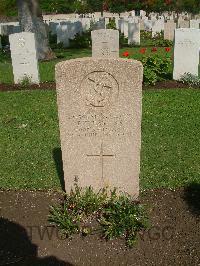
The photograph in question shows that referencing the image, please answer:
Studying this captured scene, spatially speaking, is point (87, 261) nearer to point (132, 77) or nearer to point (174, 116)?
point (132, 77)

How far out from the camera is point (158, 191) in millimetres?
5125

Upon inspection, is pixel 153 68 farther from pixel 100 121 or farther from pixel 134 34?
pixel 134 34

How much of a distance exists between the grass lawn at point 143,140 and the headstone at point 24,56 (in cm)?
177

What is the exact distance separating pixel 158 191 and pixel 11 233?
79.9 inches

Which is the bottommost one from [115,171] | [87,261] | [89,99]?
[87,261]

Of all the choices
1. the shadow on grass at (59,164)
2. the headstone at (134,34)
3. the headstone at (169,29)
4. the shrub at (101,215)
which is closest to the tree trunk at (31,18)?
the headstone at (134,34)

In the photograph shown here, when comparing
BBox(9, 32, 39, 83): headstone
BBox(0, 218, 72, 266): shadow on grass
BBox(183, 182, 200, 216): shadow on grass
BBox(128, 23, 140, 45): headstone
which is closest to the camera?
BBox(0, 218, 72, 266): shadow on grass

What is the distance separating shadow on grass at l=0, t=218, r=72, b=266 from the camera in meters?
3.98

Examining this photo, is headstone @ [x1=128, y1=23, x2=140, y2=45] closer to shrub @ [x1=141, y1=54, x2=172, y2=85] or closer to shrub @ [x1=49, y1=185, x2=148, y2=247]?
shrub @ [x1=141, y1=54, x2=172, y2=85]

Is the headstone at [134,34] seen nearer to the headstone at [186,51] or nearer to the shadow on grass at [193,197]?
the headstone at [186,51]

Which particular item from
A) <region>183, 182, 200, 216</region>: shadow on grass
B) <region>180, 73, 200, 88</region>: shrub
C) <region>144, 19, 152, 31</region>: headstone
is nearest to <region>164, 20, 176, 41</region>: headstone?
<region>144, 19, 152, 31</region>: headstone

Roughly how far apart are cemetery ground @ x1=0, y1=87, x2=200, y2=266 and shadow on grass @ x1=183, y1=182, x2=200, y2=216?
0.01 meters

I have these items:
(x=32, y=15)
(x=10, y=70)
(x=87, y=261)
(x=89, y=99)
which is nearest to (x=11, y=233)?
(x=87, y=261)

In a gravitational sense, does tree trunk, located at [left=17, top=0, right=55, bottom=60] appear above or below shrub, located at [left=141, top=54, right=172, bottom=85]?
above
